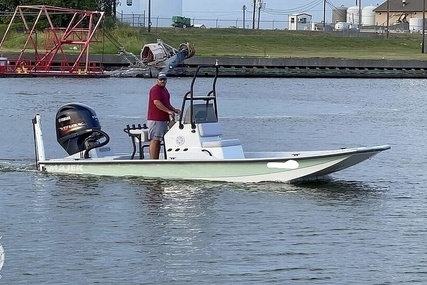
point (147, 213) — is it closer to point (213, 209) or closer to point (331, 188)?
point (213, 209)

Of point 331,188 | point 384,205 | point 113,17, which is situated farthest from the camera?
point 113,17

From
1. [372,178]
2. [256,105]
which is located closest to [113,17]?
[256,105]

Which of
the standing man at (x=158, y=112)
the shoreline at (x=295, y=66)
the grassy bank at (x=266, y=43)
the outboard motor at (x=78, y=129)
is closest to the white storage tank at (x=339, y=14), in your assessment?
the grassy bank at (x=266, y=43)

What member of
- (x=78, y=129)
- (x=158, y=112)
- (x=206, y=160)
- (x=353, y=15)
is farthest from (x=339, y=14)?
(x=206, y=160)

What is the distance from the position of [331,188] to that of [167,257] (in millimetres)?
7032

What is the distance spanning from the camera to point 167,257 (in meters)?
16.7

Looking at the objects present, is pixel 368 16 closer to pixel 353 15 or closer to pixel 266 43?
pixel 353 15

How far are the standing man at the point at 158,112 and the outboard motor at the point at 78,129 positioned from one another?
3.98 feet

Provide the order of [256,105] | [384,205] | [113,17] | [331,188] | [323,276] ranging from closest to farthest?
[323,276] → [384,205] → [331,188] → [256,105] → [113,17]

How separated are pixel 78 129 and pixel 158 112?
1.81 metres

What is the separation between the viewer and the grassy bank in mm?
85875

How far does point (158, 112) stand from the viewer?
22.3 m

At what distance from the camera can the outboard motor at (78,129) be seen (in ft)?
75.7

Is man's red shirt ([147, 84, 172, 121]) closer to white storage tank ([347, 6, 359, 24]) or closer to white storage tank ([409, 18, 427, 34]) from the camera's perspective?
white storage tank ([409, 18, 427, 34])
